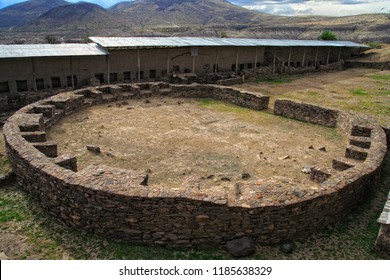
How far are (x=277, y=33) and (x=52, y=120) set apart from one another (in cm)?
9449

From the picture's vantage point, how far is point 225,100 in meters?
19.7

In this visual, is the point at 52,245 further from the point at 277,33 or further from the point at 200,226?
the point at 277,33

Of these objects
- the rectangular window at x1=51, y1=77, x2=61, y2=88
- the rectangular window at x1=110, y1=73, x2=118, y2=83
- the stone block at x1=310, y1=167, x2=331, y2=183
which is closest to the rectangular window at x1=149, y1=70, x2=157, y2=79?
the rectangular window at x1=110, y1=73, x2=118, y2=83

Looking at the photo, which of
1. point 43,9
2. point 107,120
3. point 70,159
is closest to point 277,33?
point 107,120

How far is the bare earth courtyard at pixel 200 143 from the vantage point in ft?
33.5

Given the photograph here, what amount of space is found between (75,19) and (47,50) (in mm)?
106780

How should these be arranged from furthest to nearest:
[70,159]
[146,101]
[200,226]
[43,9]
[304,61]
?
1. [43,9]
2. [304,61]
3. [146,101]
4. [70,159]
5. [200,226]

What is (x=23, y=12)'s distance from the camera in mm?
153750

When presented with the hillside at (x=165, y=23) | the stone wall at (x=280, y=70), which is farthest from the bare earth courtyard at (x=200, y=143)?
the hillside at (x=165, y=23)

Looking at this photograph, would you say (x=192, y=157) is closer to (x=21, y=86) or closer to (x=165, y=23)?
(x=21, y=86)

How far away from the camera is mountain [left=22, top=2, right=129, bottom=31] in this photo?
107 meters

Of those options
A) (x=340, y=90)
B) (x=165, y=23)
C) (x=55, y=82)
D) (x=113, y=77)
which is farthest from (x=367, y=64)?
(x=165, y=23)

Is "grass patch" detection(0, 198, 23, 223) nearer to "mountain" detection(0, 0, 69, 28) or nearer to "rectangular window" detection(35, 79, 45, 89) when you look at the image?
"rectangular window" detection(35, 79, 45, 89)

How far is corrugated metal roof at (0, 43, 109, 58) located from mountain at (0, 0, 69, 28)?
13398 cm
